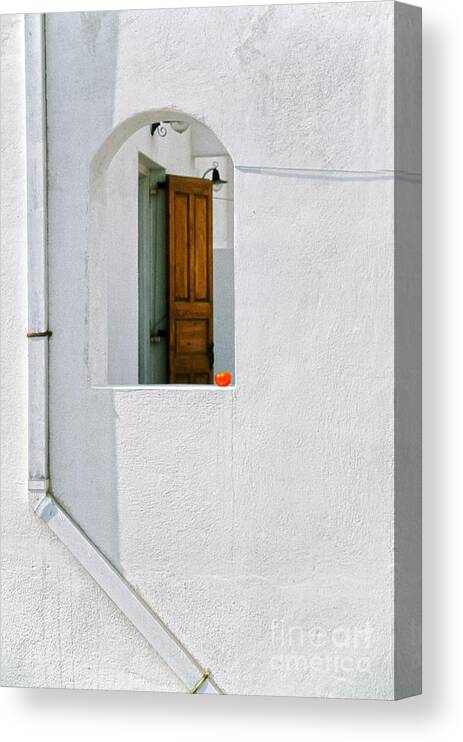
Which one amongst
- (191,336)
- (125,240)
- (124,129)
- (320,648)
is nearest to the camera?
(320,648)

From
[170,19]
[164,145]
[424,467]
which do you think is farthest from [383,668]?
[164,145]

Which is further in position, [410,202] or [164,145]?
[164,145]

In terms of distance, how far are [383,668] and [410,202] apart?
109 inches

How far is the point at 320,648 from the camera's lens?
855cm

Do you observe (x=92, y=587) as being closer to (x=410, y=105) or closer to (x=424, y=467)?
(x=424, y=467)

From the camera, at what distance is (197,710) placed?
8.93 metres

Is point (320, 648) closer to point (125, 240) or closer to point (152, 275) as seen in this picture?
point (125, 240)

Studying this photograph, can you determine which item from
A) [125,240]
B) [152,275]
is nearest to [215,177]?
[152,275]

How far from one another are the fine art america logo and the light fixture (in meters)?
5.61

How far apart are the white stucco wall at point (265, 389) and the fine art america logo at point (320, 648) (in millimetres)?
12

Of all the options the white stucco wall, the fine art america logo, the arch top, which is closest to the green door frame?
the arch top

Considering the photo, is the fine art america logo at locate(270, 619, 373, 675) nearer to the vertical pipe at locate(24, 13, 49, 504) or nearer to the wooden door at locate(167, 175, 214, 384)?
the vertical pipe at locate(24, 13, 49, 504)

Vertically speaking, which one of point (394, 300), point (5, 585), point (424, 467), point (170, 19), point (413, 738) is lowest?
point (413, 738)

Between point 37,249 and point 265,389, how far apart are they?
167 cm
